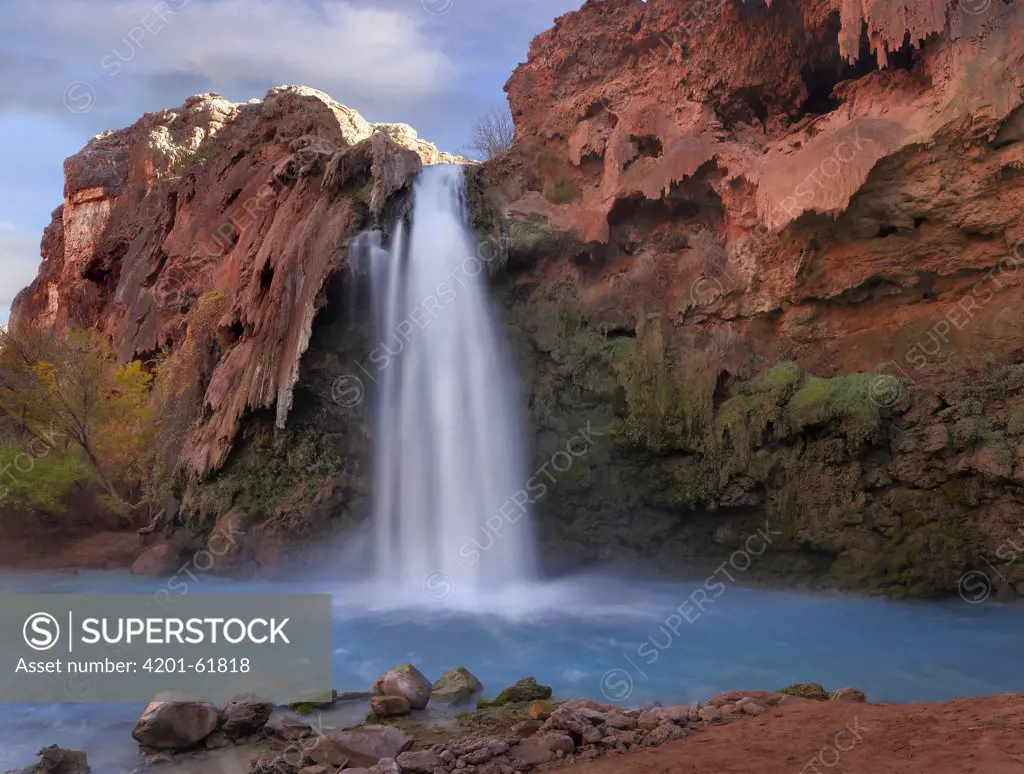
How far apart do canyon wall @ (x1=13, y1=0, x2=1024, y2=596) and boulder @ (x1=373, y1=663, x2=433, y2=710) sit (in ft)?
26.6

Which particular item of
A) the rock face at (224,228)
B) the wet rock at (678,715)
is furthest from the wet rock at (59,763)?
the rock face at (224,228)

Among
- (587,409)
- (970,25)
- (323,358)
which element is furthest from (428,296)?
(970,25)

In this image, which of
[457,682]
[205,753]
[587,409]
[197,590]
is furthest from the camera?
[587,409]

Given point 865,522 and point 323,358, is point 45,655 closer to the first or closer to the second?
point 323,358

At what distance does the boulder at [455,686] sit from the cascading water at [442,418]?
19.0 ft

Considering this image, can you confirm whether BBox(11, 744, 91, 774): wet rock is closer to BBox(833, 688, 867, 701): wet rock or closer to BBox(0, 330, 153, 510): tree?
BBox(833, 688, 867, 701): wet rock

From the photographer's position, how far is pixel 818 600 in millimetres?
13359

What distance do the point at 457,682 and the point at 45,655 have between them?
5962 millimetres

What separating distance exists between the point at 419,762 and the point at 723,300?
499 inches

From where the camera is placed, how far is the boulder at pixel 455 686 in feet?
25.9

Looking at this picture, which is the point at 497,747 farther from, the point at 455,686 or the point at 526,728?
the point at 455,686

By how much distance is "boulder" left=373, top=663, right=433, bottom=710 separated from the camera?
7.55 m

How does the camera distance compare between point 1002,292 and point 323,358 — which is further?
point 323,358

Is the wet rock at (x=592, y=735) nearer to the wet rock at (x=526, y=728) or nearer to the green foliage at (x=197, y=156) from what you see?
the wet rock at (x=526, y=728)
